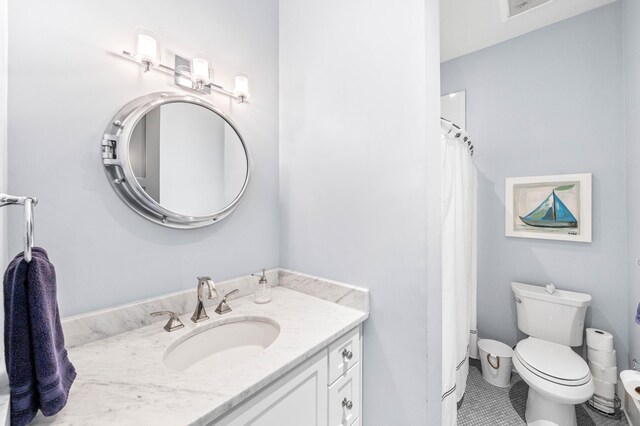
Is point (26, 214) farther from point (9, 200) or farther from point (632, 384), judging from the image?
point (632, 384)

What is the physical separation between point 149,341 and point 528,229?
8.34 feet

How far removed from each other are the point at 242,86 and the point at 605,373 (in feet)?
9.24

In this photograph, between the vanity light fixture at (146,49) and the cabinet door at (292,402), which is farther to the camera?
the vanity light fixture at (146,49)

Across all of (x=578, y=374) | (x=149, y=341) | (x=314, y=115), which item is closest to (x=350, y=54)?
(x=314, y=115)

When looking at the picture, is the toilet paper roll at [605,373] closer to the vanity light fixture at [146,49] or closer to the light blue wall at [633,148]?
the light blue wall at [633,148]

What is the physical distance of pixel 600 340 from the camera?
1.71 meters

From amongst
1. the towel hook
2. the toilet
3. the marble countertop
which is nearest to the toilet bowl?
the toilet

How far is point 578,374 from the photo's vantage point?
1442 millimetres

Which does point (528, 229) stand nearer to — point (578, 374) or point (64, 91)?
point (578, 374)

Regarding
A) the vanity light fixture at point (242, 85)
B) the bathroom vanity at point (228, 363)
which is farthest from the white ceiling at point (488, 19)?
the bathroom vanity at point (228, 363)

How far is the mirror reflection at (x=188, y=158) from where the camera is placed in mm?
1013

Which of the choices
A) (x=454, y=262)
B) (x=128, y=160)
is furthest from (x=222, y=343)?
(x=454, y=262)

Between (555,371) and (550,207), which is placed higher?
(550,207)

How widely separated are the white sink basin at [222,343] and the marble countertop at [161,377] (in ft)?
0.12
